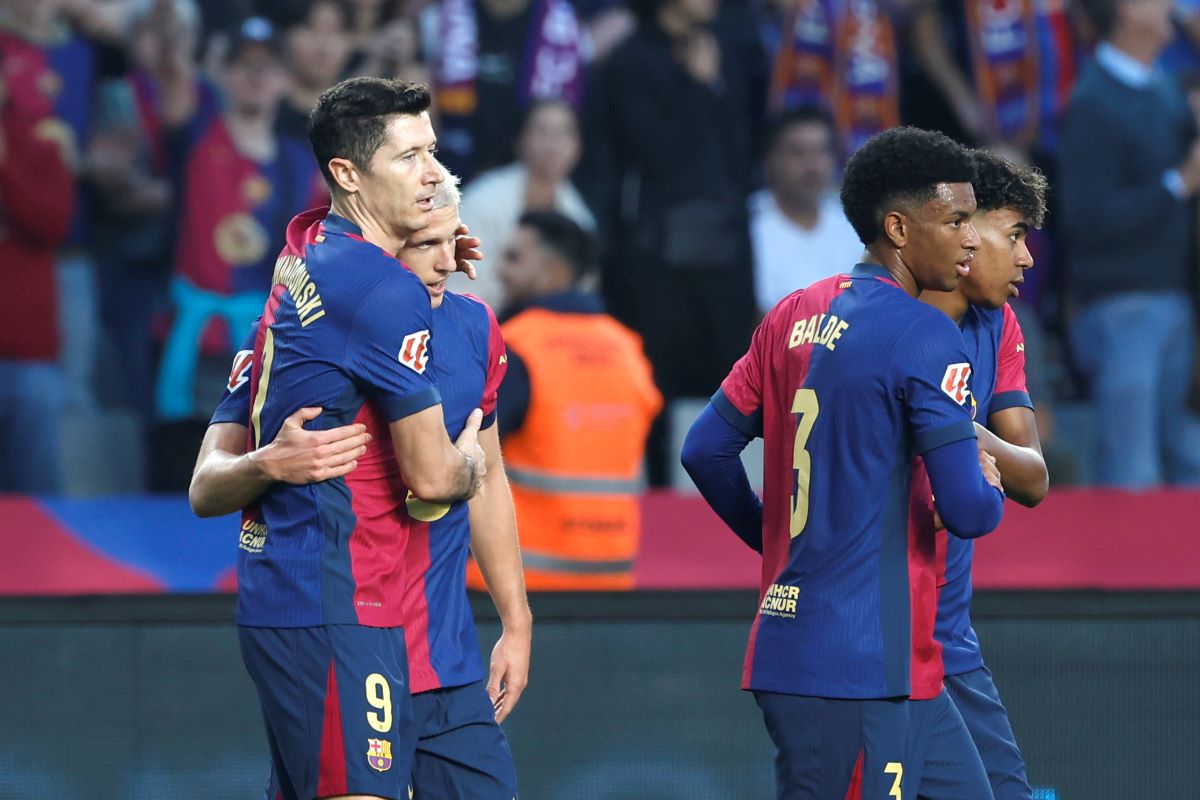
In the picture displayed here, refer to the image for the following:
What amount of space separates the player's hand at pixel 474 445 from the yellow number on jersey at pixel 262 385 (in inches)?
15.9

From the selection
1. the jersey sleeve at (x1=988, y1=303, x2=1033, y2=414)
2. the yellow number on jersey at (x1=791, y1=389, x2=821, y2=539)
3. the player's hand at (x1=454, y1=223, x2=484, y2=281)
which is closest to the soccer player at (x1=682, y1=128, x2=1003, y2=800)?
the yellow number on jersey at (x1=791, y1=389, x2=821, y2=539)

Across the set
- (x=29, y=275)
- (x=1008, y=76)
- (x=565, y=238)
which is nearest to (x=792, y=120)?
(x=1008, y=76)

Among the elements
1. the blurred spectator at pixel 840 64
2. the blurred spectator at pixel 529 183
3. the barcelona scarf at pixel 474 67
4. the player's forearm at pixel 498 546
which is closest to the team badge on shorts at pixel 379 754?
the player's forearm at pixel 498 546

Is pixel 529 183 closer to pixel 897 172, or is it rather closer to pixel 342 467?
pixel 897 172

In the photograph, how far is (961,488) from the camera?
11.3 feet

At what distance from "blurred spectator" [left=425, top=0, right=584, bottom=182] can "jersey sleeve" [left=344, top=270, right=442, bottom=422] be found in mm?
4523

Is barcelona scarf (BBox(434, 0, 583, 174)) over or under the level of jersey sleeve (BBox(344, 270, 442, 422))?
over

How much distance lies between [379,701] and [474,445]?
1.84ft

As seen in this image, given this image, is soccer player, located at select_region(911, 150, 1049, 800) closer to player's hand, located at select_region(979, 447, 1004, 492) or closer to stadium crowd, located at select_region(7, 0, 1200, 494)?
player's hand, located at select_region(979, 447, 1004, 492)

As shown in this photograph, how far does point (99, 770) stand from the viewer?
16.0 feet

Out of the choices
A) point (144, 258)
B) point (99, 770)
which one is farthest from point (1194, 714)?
point (144, 258)

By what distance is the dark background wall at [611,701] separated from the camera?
4.87 m

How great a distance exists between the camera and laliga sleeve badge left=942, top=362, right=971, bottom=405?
11.4 ft


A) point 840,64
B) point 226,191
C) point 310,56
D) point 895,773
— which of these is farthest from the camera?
point 840,64
